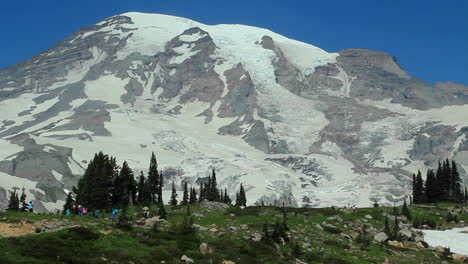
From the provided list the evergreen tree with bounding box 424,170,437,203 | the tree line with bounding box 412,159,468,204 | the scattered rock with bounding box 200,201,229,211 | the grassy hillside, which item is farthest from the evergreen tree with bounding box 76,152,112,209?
the evergreen tree with bounding box 424,170,437,203

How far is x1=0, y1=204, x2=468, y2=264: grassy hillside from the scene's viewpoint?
35.8 metres

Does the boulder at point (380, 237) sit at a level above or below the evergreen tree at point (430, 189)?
below

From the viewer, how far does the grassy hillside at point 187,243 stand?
3578cm

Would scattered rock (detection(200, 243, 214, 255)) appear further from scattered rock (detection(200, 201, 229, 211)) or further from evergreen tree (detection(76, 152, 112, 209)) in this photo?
evergreen tree (detection(76, 152, 112, 209))

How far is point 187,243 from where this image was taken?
4300 centimetres

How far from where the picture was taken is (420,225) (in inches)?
3150

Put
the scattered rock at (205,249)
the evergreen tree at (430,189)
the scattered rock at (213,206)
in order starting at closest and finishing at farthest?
the scattered rock at (205,249) → the scattered rock at (213,206) → the evergreen tree at (430,189)

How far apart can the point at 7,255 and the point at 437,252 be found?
1570 inches

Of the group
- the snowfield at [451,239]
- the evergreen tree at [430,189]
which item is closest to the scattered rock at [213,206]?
the snowfield at [451,239]

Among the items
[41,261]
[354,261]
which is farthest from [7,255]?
[354,261]

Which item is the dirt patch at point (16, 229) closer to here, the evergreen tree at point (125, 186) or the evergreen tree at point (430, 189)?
the evergreen tree at point (125, 186)

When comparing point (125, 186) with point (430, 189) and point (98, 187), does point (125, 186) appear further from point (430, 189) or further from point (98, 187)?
point (430, 189)

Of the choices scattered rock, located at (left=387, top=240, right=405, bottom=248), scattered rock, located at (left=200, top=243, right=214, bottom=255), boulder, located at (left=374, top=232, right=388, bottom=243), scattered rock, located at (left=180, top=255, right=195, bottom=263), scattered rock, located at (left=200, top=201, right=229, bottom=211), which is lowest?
scattered rock, located at (left=180, top=255, right=195, bottom=263)

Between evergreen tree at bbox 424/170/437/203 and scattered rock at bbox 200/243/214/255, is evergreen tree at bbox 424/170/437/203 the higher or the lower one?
the higher one
